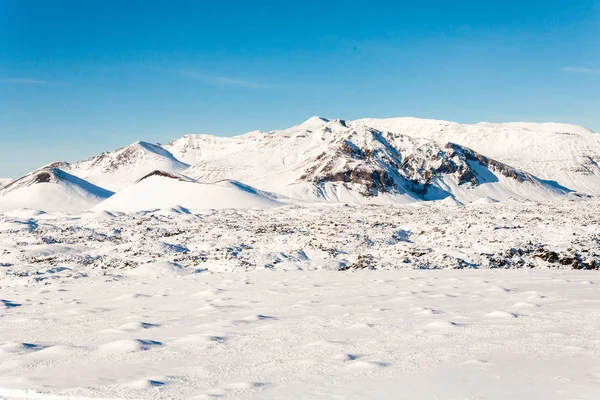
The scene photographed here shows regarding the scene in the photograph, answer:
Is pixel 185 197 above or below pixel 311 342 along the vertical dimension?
above

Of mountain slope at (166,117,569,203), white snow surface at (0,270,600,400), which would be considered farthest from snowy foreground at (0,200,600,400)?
mountain slope at (166,117,569,203)

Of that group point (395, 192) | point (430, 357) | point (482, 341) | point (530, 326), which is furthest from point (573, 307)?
point (395, 192)

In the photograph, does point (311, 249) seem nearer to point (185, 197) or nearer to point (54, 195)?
point (185, 197)

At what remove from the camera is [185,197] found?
88125 mm

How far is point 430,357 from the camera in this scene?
786 cm

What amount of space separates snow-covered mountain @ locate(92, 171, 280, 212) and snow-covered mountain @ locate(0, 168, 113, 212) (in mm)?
21213

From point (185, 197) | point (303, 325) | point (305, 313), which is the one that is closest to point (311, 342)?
point (303, 325)

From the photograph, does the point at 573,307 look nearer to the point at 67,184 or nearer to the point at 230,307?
the point at 230,307

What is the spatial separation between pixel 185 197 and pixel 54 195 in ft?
165

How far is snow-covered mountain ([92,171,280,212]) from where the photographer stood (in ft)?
275

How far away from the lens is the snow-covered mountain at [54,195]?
112062 millimetres

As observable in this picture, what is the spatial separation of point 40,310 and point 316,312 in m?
7.48

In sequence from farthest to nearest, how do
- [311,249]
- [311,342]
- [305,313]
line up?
[311,249]
[305,313]
[311,342]

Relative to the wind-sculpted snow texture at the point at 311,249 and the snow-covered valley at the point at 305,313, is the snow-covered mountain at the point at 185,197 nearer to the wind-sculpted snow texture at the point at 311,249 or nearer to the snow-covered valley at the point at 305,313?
the wind-sculpted snow texture at the point at 311,249
